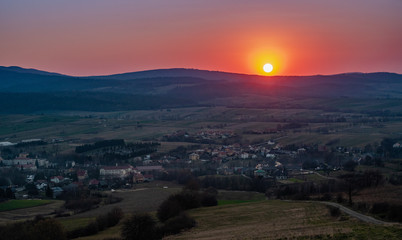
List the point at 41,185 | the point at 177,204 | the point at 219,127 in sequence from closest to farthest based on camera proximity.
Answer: the point at 177,204 < the point at 41,185 < the point at 219,127

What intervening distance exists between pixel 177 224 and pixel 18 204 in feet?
78.5

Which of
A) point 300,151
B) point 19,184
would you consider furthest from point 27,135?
point 300,151

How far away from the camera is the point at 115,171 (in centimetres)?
7094

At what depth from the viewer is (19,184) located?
216 ft

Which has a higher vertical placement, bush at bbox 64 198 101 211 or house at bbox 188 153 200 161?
house at bbox 188 153 200 161

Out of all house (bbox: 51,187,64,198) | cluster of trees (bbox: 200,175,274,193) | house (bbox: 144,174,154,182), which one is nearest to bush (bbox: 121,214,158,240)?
cluster of trees (bbox: 200,175,274,193)

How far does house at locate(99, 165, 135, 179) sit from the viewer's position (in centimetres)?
6869

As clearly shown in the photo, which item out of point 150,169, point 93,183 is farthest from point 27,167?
point 150,169

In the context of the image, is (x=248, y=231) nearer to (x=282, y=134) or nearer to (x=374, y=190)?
(x=374, y=190)

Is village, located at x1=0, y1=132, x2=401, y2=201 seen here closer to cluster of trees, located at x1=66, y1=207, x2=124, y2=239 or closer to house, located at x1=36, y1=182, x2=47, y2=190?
house, located at x1=36, y1=182, x2=47, y2=190

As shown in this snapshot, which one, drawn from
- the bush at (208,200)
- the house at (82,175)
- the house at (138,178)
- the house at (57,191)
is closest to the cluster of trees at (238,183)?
the house at (138,178)

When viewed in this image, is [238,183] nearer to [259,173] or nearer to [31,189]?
[259,173]

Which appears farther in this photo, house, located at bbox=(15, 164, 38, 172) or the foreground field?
house, located at bbox=(15, 164, 38, 172)

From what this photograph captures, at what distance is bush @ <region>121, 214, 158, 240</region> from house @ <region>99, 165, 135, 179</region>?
36.6 meters
